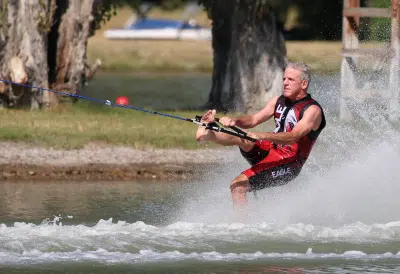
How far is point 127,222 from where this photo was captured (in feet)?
44.1

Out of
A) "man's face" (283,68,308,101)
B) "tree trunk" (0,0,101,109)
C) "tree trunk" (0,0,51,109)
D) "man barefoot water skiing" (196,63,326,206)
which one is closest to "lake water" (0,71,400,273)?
"man barefoot water skiing" (196,63,326,206)

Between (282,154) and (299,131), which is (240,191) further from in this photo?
(299,131)

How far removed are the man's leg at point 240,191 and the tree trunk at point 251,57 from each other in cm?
985

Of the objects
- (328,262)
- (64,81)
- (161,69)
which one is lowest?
(328,262)

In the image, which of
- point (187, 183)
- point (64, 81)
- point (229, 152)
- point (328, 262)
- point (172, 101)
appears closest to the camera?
point (328, 262)

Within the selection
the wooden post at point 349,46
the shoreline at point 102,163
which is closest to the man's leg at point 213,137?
the shoreline at point 102,163

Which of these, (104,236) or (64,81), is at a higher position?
(64,81)

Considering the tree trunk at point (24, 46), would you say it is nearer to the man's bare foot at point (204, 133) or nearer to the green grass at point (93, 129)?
the green grass at point (93, 129)

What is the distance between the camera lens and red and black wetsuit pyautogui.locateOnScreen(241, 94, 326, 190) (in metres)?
12.7

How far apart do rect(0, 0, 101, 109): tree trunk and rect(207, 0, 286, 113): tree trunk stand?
2.62 meters

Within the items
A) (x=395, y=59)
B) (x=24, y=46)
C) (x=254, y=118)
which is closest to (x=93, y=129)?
(x=24, y=46)

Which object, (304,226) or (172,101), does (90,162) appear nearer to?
(304,226)

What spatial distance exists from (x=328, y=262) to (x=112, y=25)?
4990 cm

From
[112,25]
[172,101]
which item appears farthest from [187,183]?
[112,25]
